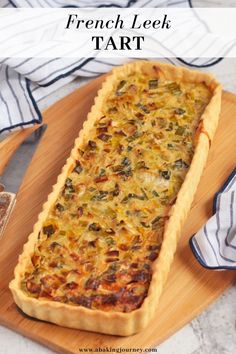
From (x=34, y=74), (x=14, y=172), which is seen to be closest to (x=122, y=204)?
(x=14, y=172)

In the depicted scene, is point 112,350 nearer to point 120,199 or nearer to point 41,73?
point 120,199

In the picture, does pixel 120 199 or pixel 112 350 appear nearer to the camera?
pixel 112 350

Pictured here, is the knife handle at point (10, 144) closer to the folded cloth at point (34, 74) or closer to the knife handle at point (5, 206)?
the folded cloth at point (34, 74)

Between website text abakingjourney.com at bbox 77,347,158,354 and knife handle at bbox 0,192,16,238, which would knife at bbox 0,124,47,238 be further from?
website text abakingjourney.com at bbox 77,347,158,354

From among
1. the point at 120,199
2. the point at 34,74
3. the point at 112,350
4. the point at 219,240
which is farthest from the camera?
the point at 34,74

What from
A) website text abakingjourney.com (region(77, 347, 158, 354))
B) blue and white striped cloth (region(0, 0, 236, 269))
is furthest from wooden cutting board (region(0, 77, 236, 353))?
blue and white striped cloth (region(0, 0, 236, 269))

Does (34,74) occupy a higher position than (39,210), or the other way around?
(34,74)
